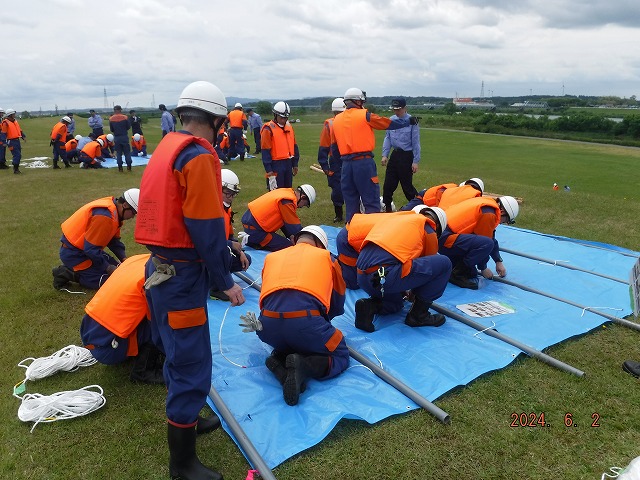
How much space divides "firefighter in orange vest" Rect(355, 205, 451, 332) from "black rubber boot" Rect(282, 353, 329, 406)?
1.09 m

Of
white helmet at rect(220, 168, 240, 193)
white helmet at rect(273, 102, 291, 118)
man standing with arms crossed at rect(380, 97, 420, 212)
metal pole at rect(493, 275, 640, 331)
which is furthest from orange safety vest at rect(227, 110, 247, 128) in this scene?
metal pole at rect(493, 275, 640, 331)

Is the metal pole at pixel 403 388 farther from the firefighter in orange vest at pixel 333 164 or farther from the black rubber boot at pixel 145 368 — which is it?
the firefighter in orange vest at pixel 333 164

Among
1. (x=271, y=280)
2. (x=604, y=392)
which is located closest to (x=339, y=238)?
(x=271, y=280)

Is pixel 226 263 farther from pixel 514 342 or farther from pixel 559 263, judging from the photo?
pixel 559 263

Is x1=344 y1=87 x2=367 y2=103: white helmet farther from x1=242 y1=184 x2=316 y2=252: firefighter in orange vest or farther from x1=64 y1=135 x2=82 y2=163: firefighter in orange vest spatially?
x1=64 y1=135 x2=82 y2=163: firefighter in orange vest

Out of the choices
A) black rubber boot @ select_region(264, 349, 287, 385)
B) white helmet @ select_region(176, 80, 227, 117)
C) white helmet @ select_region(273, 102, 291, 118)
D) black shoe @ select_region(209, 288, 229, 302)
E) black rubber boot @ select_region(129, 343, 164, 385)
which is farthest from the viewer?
→ white helmet @ select_region(273, 102, 291, 118)

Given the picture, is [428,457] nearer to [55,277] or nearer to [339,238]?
[339,238]

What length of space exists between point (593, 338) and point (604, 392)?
3.21ft

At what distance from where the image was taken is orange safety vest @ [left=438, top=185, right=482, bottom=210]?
659cm

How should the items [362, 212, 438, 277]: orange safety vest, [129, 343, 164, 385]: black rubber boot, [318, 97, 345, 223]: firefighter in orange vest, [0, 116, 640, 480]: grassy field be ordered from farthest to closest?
[318, 97, 345, 223]: firefighter in orange vest → [362, 212, 438, 277]: orange safety vest → [129, 343, 164, 385]: black rubber boot → [0, 116, 640, 480]: grassy field

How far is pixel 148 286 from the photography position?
2.65 metres

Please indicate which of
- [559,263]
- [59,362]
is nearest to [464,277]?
[559,263]

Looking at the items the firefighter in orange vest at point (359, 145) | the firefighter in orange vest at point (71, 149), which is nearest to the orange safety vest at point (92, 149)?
the firefighter in orange vest at point (71, 149)

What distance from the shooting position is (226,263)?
2674mm
